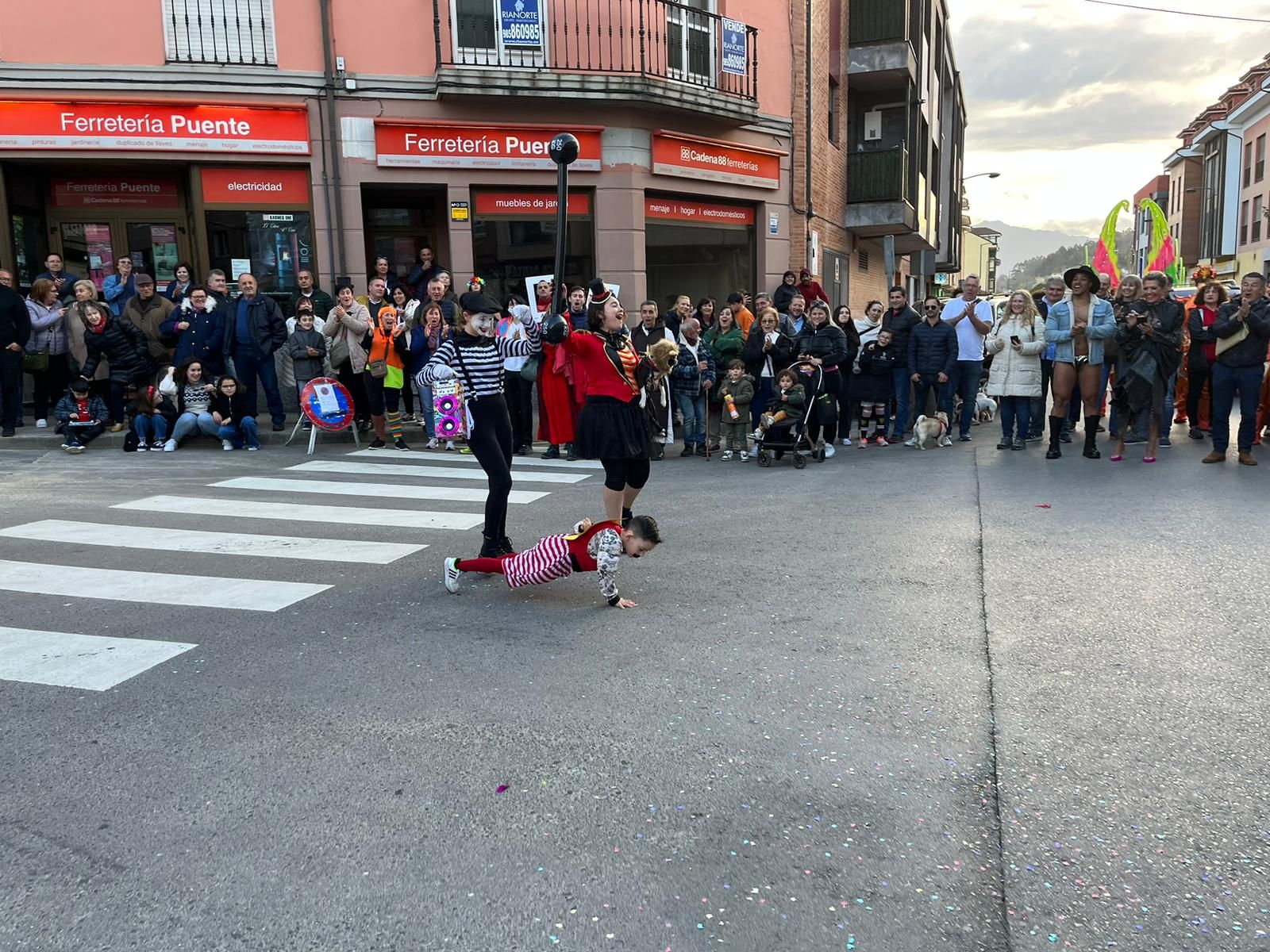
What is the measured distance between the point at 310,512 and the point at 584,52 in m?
10.9

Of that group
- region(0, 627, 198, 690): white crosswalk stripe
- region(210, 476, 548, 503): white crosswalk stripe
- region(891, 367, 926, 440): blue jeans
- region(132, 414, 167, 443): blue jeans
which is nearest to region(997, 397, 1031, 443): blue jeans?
region(891, 367, 926, 440): blue jeans

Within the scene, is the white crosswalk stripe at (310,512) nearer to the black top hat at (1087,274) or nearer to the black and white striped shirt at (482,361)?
the black and white striped shirt at (482,361)

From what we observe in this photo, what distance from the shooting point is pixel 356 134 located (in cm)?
1537

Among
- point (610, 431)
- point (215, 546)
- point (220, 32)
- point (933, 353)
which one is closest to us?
point (610, 431)

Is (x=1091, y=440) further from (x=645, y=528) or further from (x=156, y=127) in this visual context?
(x=156, y=127)

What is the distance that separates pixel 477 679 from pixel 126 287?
11.2 metres

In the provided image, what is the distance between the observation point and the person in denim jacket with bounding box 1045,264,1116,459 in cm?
1088

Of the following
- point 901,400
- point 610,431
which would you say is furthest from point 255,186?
point 610,431

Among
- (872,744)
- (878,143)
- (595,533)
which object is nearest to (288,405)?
(595,533)

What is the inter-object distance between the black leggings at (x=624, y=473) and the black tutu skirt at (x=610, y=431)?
0.07m

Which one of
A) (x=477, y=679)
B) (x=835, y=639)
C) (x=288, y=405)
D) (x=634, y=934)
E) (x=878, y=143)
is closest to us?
(x=634, y=934)

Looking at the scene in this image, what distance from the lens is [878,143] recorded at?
24484 millimetres

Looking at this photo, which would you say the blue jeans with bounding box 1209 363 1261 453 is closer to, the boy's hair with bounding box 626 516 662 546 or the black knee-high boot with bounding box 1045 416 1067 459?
the black knee-high boot with bounding box 1045 416 1067 459

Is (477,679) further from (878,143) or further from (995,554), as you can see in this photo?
(878,143)
